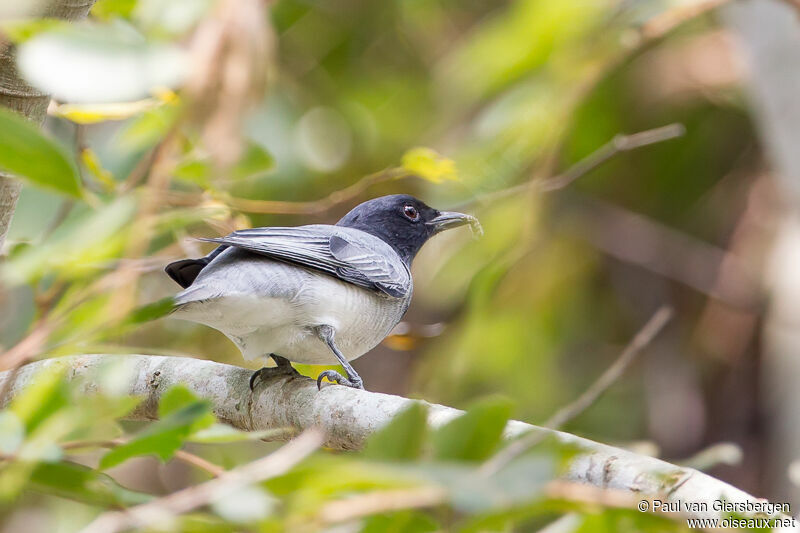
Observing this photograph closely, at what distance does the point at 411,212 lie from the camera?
4207mm

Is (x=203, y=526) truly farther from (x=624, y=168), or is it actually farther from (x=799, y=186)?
(x=624, y=168)

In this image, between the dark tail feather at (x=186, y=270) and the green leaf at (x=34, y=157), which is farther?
the dark tail feather at (x=186, y=270)

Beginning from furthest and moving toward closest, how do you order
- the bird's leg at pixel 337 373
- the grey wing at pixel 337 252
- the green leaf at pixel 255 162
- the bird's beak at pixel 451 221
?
the bird's beak at pixel 451 221 < the grey wing at pixel 337 252 < the bird's leg at pixel 337 373 < the green leaf at pixel 255 162

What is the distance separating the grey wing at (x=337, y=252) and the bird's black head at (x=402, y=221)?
313mm

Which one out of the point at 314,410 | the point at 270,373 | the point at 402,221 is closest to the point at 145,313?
the point at 314,410

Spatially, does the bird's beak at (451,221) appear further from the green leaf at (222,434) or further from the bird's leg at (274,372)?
the green leaf at (222,434)

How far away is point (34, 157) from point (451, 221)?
292 cm

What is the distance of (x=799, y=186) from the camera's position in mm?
4730

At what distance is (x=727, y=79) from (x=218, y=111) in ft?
21.6

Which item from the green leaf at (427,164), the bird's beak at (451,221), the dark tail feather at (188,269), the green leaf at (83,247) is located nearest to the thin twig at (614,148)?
the green leaf at (427,164)

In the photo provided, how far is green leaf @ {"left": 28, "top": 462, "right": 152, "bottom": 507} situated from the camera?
139cm

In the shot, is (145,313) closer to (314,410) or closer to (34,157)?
(34,157)

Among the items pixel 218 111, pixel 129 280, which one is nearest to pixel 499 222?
pixel 129 280

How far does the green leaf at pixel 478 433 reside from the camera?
4.38ft
